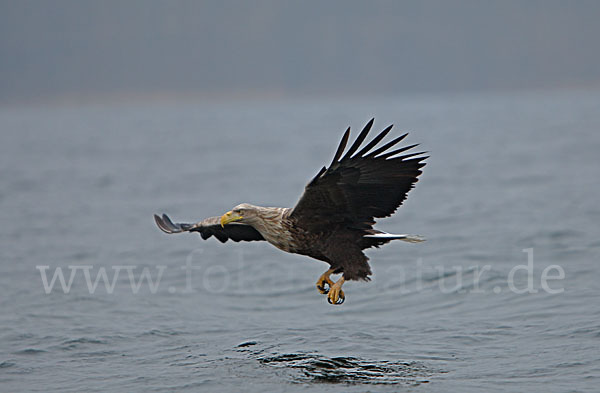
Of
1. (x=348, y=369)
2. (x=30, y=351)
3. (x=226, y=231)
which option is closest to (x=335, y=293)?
(x=348, y=369)

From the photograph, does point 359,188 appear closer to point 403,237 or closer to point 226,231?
point 403,237

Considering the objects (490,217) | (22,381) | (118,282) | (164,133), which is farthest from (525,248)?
(164,133)

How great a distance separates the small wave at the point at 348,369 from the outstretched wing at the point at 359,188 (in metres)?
1.18

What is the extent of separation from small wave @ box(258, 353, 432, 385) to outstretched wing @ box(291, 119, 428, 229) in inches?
46.3

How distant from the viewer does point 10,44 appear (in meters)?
156

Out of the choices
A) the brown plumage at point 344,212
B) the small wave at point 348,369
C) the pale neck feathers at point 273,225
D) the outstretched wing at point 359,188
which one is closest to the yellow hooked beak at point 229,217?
the brown plumage at point 344,212

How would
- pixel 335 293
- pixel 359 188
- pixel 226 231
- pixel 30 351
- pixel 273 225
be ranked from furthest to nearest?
1. pixel 30 351
2. pixel 226 231
3. pixel 335 293
4. pixel 273 225
5. pixel 359 188

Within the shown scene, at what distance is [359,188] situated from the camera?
7539 millimetres

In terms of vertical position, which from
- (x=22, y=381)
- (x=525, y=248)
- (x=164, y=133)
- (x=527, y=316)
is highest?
(x=164, y=133)

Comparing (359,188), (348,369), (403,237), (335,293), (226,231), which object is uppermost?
(359,188)

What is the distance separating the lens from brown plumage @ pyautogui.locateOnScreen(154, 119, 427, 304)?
7.38 meters

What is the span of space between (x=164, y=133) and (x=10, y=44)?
323 feet

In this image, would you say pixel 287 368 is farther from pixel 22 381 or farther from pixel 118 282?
pixel 118 282

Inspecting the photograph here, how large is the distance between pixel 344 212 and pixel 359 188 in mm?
265
